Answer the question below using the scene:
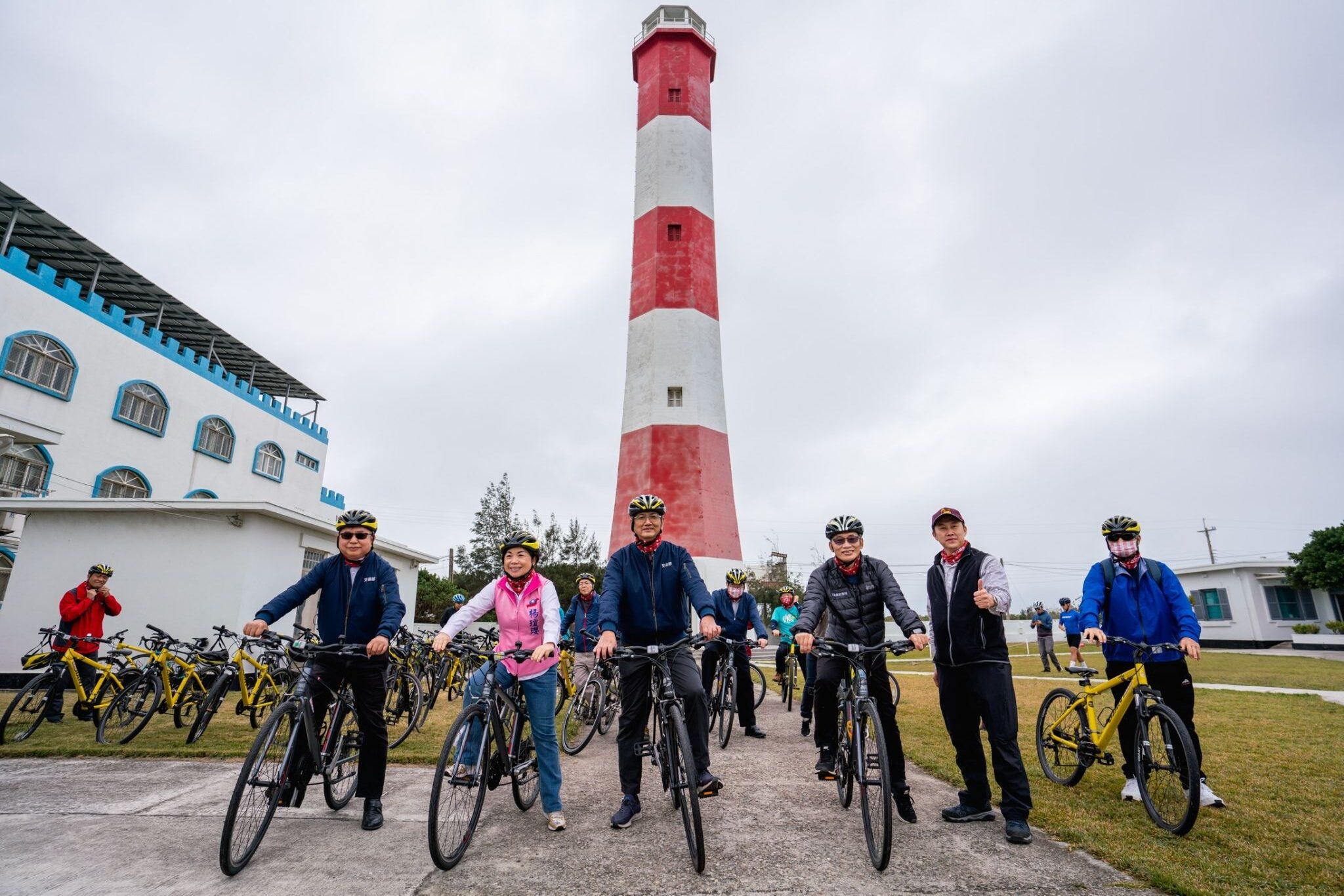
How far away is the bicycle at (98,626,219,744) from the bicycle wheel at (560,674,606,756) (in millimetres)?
4577

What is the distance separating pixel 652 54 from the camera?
27.2m

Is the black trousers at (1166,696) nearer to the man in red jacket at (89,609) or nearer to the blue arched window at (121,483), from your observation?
the man in red jacket at (89,609)

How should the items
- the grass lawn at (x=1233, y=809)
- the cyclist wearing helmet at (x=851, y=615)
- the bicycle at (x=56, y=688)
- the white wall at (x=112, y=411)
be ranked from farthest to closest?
1. the white wall at (x=112, y=411)
2. the bicycle at (x=56, y=688)
3. the cyclist wearing helmet at (x=851, y=615)
4. the grass lawn at (x=1233, y=809)

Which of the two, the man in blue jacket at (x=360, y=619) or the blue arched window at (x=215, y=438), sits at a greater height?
the blue arched window at (x=215, y=438)

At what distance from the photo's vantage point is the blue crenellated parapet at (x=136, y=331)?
21.0 metres

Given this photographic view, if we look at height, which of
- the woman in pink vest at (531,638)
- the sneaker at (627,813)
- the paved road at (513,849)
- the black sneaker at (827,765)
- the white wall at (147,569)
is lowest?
the paved road at (513,849)

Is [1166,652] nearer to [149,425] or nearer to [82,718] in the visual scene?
[82,718]

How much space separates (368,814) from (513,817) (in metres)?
0.96

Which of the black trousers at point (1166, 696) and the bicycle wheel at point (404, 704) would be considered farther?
the bicycle wheel at point (404, 704)

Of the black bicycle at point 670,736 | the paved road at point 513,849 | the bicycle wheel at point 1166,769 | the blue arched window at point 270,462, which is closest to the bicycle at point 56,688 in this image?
the paved road at point 513,849

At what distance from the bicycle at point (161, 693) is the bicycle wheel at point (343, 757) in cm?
421

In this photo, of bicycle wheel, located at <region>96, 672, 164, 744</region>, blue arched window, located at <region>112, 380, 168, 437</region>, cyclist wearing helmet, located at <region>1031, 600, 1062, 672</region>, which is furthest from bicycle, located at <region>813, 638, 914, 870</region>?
blue arched window, located at <region>112, 380, 168, 437</region>

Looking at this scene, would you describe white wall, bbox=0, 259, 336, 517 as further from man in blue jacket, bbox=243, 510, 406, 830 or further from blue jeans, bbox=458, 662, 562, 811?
blue jeans, bbox=458, 662, 562, 811

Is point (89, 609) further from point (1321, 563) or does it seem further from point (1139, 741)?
point (1321, 563)
